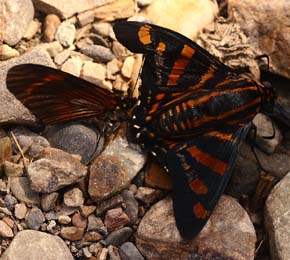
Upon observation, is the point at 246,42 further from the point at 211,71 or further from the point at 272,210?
the point at 272,210

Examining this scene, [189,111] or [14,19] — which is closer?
[189,111]

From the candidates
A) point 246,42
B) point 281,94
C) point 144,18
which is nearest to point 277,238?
point 281,94

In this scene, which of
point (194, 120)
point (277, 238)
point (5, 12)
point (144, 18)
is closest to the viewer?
point (277, 238)

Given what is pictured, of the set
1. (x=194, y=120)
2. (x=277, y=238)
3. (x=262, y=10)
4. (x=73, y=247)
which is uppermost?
(x=262, y=10)

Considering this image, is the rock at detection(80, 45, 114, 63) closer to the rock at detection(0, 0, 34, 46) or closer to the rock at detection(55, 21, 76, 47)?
the rock at detection(55, 21, 76, 47)

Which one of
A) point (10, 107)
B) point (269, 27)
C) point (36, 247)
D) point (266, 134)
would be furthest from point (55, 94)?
point (269, 27)

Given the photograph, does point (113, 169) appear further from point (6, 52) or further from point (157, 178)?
point (6, 52)
